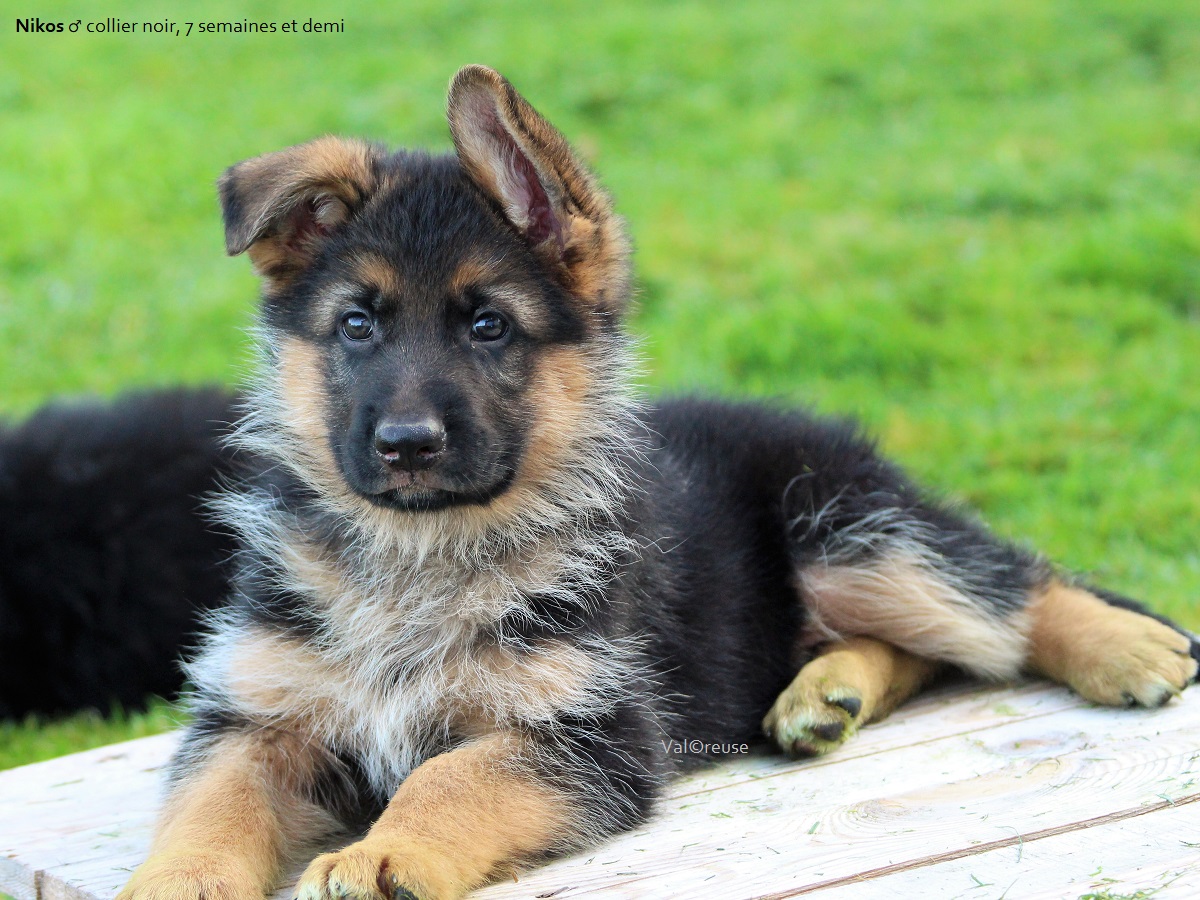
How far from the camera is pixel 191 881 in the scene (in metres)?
3.04

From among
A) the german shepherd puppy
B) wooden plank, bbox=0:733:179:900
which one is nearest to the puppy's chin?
the german shepherd puppy

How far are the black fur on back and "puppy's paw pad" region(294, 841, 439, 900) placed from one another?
3429mm

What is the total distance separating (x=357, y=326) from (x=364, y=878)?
4.79 feet

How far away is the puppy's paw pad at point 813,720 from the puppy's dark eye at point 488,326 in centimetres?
146

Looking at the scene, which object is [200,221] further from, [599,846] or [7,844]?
[599,846]

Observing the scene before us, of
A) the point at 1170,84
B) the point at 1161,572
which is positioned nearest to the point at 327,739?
the point at 1161,572

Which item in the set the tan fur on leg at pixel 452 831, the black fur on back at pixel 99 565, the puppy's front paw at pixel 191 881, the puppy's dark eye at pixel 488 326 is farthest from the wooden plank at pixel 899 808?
the black fur on back at pixel 99 565

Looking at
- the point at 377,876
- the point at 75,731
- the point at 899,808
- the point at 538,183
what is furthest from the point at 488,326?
the point at 75,731

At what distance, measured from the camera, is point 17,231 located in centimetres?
1032

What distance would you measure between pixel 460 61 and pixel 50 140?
12.7 feet

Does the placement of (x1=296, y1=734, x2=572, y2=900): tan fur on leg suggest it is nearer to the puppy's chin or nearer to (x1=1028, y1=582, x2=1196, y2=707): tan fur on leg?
the puppy's chin

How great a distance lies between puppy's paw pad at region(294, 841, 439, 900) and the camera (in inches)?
115

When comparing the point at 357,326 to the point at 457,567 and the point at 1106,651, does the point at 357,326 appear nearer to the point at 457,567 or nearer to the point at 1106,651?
the point at 457,567

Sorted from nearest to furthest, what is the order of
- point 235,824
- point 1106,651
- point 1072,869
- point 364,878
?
point 364,878, point 1072,869, point 235,824, point 1106,651
